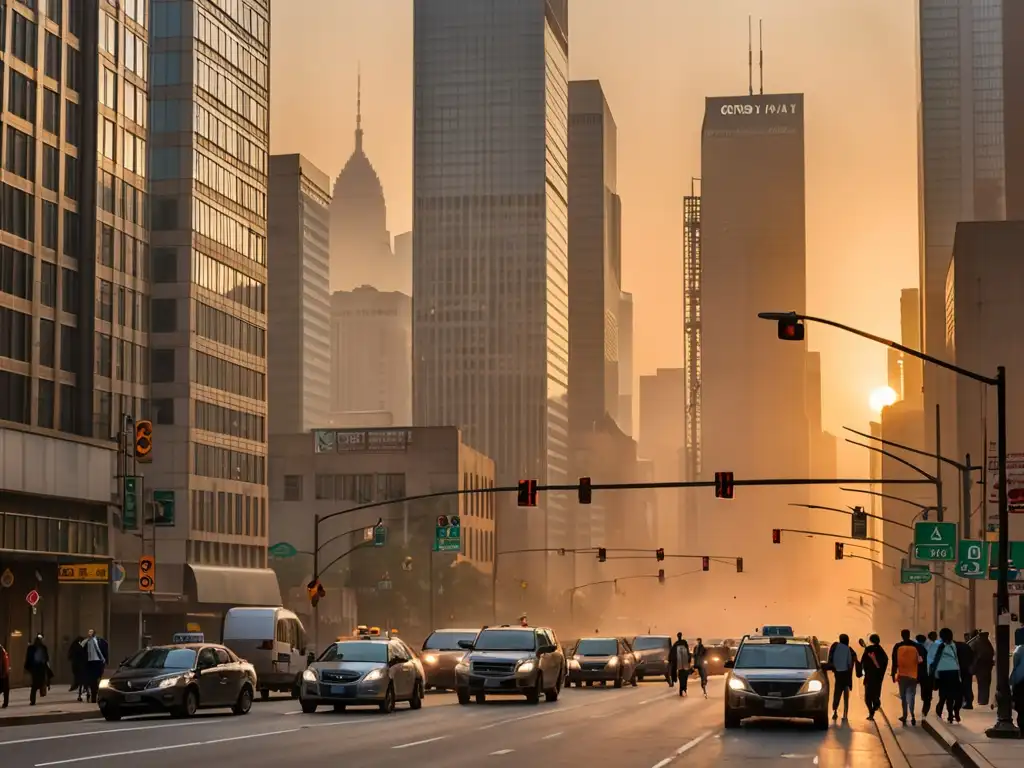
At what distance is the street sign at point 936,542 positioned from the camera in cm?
5056

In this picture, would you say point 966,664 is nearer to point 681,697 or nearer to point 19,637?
point 681,697

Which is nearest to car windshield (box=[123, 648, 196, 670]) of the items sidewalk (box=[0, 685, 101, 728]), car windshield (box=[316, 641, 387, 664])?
sidewalk (box=[0, 685, 101, 728])

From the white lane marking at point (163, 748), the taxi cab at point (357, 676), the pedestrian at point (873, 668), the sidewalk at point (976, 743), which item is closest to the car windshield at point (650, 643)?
the taxi cab at point (357, 676)

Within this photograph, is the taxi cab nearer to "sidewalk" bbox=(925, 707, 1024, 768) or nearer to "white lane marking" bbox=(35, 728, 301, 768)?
"white lane marking" bbox=(35, 728, 301, 768)

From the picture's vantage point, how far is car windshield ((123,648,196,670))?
3734cm

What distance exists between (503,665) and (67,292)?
5598cm

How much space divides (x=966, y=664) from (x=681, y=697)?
12.2 meters

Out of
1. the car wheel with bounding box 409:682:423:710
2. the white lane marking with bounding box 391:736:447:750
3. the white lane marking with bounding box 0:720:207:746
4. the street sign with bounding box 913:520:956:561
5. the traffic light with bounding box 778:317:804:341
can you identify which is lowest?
the car wheel with bounding box 409:682:423:710

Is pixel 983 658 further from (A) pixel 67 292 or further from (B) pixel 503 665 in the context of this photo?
(A) pixel 67 292

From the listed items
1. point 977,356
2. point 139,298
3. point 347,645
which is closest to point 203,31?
point 139,298

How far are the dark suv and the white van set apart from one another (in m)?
7.16

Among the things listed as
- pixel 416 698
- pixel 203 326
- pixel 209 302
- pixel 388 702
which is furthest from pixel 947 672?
pixel 209 302

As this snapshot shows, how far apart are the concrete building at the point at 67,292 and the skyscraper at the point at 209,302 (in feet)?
10.7

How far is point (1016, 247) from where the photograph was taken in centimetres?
15275
